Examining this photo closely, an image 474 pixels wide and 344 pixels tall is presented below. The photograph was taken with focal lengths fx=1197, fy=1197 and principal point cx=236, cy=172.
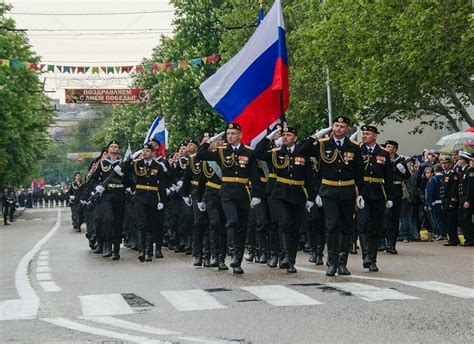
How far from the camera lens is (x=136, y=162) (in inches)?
806

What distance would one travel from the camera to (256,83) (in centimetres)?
1739

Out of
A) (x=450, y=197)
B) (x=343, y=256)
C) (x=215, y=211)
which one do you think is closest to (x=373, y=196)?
(x=343, y=256)

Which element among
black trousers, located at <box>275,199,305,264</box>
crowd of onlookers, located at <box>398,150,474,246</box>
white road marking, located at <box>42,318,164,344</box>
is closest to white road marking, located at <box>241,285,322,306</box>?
white road marking, located at <box>42,318,164,344</box>

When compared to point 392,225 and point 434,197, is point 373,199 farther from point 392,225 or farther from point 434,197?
point 434,197

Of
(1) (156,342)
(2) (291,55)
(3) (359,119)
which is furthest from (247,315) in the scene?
(2) (291,55)

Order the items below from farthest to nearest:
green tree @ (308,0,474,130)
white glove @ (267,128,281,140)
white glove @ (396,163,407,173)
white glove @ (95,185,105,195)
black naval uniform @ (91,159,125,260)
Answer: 1. green tree @ (308,0,474,130)
2. white glove @ (396,163,407,173)
3. black naval uniform @ (91,159,125,260)
4. white glove @ (95,185,105,195)
5. white glove @ (267,128,281,140)

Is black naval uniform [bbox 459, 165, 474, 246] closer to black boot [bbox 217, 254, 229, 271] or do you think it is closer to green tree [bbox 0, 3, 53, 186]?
black boot [bbox 217, 254, 229, 271]

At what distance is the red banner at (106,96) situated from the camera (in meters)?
76.7

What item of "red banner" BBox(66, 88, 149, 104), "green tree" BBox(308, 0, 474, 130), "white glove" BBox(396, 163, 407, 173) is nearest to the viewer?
"white glove" BBox(396, 163, 407, 173)

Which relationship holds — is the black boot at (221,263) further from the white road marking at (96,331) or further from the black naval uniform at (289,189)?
the white road marking at (96,331)

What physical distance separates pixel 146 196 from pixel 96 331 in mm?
10305

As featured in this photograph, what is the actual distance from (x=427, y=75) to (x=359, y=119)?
34.2 feet

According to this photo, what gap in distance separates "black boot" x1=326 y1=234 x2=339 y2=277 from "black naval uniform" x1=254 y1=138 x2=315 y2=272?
0.99m

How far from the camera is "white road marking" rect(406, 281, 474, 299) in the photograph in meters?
12.0
